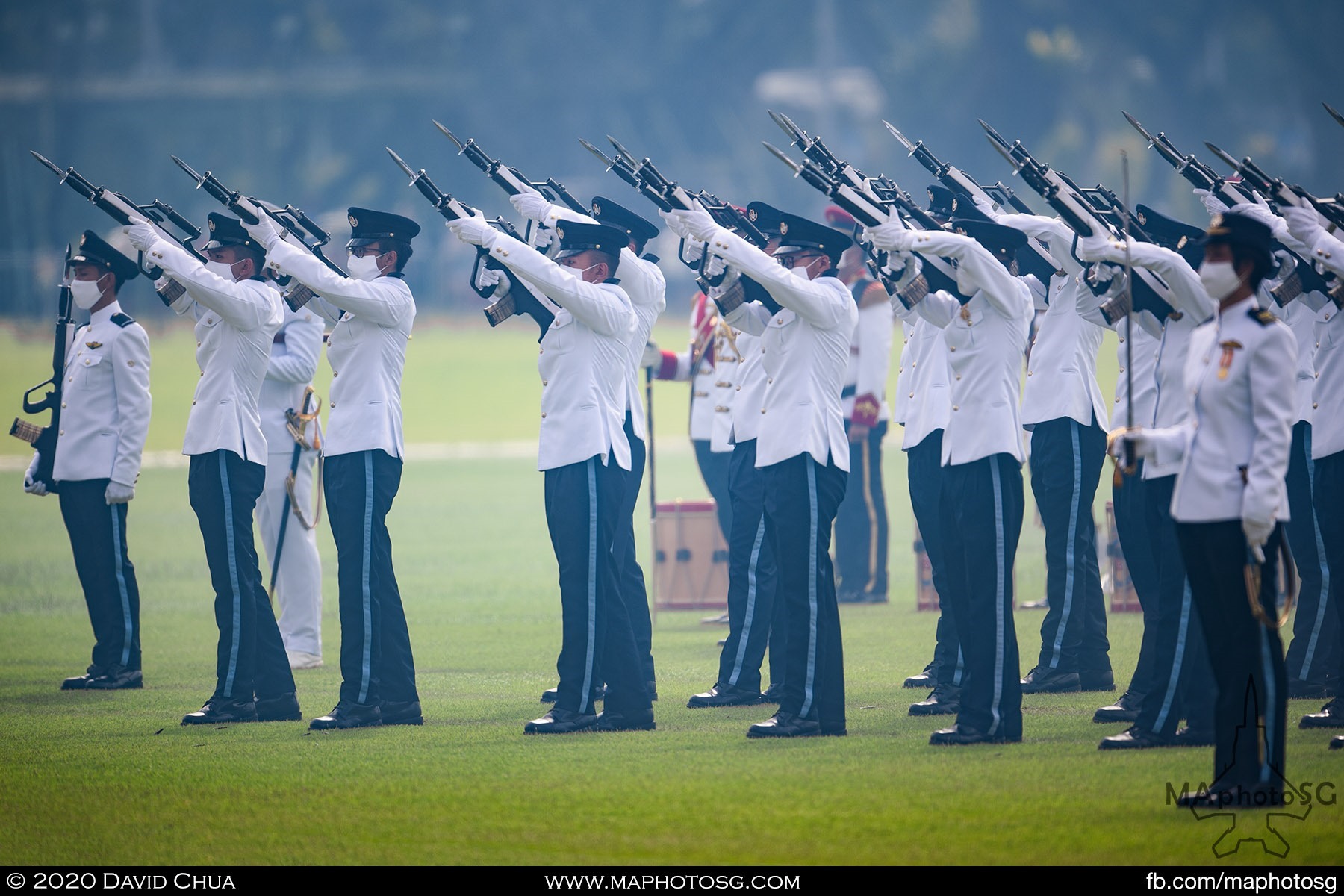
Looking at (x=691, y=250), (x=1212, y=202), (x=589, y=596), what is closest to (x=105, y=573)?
(x=589, y=596)

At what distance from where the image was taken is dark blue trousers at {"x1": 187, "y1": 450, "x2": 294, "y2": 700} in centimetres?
764

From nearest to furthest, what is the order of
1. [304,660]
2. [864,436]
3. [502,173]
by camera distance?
[502,173], [304,660], [864,436]

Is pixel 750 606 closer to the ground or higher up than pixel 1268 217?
closer to the ground

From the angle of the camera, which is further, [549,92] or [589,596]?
[549,92]

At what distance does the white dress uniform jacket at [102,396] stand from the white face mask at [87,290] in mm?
71

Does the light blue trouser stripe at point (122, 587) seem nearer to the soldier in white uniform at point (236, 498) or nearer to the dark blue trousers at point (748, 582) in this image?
the soldier in white uniform at point (236, 498)

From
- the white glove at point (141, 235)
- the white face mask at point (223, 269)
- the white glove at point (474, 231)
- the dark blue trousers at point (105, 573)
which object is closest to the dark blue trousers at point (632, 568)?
the white glove at point (474, 231)

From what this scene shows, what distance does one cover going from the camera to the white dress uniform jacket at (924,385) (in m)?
8.20

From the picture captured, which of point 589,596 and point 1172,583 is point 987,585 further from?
point 589,596

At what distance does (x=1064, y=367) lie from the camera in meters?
7.97

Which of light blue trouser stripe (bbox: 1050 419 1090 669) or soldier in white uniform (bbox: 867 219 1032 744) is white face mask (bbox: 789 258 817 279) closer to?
soldier in white uniform (bbox: 867 219 1032 744)

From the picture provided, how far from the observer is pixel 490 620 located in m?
11.1

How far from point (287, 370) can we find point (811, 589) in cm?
344

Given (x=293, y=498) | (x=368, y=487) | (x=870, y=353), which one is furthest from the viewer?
(x=870, y=353)
